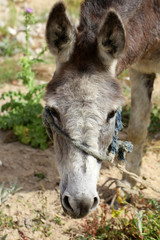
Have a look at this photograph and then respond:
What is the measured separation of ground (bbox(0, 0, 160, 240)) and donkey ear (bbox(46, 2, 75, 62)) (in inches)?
69.8

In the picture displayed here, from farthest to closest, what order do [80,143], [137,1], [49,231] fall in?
[49,231]
[137,1]
[80,143]

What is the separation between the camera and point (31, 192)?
401cm

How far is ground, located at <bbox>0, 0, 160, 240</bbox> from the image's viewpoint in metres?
3.43

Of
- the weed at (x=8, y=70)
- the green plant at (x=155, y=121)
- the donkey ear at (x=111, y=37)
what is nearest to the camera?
the donkey ear at (x=111, y=37)

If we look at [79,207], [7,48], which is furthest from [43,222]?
[7,48]

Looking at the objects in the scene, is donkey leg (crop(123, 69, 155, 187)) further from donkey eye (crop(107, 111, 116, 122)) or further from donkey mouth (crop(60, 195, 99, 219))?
donkey mouth (crop(60, 195, 99, 219))

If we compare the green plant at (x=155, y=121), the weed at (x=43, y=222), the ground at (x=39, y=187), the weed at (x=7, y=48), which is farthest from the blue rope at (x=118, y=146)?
the weed at (x=7, y=48)

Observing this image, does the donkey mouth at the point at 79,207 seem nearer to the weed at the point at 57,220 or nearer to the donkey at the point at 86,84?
the donkey at the point at 86,84

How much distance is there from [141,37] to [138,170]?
1814 millimetres

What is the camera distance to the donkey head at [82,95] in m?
2.37

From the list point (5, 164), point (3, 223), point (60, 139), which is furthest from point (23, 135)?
point (60, 139)

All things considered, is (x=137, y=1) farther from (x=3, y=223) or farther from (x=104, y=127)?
(x=3, y=223)

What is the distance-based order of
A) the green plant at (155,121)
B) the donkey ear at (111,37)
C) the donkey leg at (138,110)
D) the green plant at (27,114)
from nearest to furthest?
the donkey ear at (111,37), the donkey leg at (138,110), the green plant at (27,114), the green plant at (155,121)

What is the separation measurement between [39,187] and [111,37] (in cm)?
227
